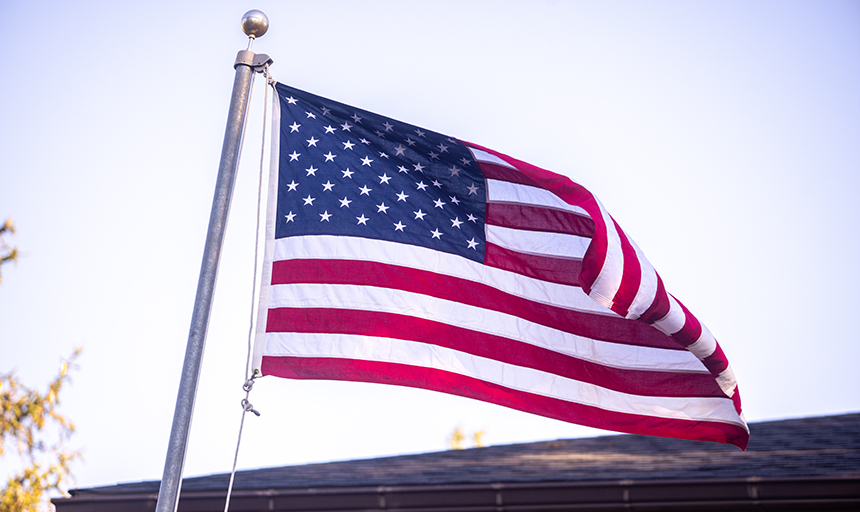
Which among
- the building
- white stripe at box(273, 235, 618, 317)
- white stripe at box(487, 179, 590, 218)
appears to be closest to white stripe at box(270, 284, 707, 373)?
Result: white stripe at box(273, 235, 618, 317)

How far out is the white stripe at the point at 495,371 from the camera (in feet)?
14.0

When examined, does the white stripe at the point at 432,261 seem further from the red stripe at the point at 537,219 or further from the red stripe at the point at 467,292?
the red stripe at the point at 537,219

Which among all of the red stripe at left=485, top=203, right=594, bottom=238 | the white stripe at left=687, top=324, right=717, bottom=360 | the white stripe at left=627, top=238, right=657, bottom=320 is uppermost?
the red stripe at left=485, top=203, right=594, bottom=238

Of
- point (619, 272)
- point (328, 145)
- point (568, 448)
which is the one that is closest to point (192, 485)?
point (568, 448)

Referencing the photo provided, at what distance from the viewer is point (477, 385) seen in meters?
4.50

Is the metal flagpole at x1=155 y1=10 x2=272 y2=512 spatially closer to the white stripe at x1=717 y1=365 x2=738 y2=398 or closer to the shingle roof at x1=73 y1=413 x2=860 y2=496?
the white stripe at x1=717 y1=365 x2=738 y2=398

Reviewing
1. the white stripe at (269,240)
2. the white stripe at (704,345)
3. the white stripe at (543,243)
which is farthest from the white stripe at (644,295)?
the white stripe at (269,240)

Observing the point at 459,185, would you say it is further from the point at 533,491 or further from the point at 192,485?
the point at 192,485

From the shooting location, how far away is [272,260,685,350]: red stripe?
4422 millimetres

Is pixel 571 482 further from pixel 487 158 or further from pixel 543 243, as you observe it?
pixel 487 158

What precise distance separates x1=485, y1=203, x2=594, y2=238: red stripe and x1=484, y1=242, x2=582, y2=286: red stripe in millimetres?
166

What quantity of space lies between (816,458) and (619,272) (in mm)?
3646

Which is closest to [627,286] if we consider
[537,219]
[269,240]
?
[537,219]

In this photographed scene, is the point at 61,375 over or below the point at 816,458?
over
